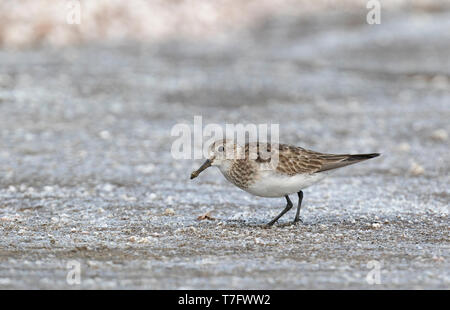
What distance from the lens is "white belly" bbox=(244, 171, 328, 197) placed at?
654 centimetres

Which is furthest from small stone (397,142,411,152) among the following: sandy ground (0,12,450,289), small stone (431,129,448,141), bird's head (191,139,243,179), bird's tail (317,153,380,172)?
bird's head (191,139,243,179)

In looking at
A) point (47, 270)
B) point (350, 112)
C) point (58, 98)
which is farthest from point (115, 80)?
point (47, 270)

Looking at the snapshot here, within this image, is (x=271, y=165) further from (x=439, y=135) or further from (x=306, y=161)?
(x=439, y=135)

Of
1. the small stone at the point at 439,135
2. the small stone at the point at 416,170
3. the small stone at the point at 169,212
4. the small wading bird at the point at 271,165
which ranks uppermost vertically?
the small stone at the point at 439,135

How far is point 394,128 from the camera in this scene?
11250 millimetres

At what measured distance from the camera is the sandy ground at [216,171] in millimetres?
5395

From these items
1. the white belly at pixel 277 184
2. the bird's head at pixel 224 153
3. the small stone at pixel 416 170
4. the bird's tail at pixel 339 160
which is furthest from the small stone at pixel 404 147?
the bird's head at pixel 224 153

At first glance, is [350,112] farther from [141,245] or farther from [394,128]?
[141,245]

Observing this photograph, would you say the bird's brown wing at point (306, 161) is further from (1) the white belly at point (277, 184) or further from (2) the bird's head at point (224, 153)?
(2) the bird's head at point (224, 153)

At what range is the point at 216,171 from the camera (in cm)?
912

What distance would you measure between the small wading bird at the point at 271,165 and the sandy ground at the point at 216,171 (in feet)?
1.22

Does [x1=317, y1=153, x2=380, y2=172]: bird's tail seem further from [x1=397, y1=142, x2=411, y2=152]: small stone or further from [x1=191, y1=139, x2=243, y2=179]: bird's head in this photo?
[x1=397, y1=142, x2=411, y2=152]: small stone

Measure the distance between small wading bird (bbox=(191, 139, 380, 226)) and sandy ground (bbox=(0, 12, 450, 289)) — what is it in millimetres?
370
